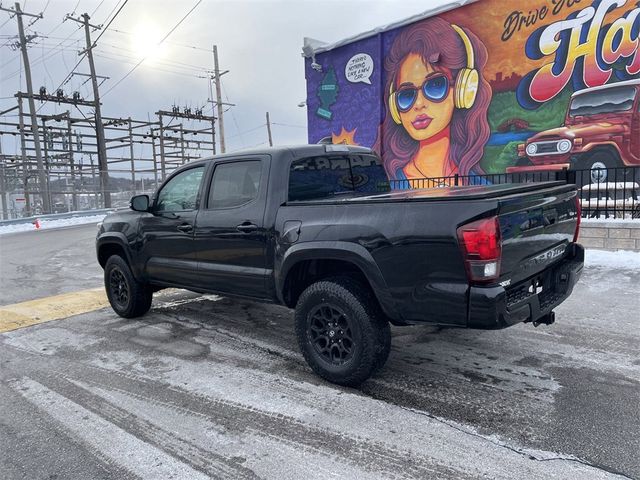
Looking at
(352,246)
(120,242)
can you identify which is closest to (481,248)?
Result: (352,246)

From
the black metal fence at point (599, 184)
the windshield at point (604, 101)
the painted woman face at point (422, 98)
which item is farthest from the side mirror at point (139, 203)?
the windshield at point (604, 101)

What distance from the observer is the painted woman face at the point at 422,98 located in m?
12.2

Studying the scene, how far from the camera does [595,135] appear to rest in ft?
32.6

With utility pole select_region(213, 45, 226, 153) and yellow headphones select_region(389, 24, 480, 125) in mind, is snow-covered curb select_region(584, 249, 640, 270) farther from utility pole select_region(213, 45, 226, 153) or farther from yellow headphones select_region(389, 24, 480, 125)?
utility pole select_region(213, 45, 226, 153)

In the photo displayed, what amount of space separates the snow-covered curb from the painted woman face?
5795mm

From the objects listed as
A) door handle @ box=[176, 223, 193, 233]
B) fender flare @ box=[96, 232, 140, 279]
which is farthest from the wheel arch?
door handle @ box=[176, 223, 193, 233]

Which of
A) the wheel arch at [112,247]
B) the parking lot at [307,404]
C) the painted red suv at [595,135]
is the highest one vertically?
the painted red suv at [595,135]

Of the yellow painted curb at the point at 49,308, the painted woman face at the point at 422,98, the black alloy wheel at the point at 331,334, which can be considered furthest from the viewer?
the painted woman face at the point at 422,98

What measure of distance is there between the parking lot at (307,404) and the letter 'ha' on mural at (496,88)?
6.23 meters

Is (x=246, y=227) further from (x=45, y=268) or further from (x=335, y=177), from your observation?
(x=45, y=268)

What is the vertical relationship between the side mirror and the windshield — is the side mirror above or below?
below

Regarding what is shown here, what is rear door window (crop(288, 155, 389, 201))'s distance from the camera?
4.04 m

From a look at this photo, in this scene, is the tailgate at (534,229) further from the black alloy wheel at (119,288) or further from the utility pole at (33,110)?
the utility pole at (33,110)

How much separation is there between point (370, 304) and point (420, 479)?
4.14ft
